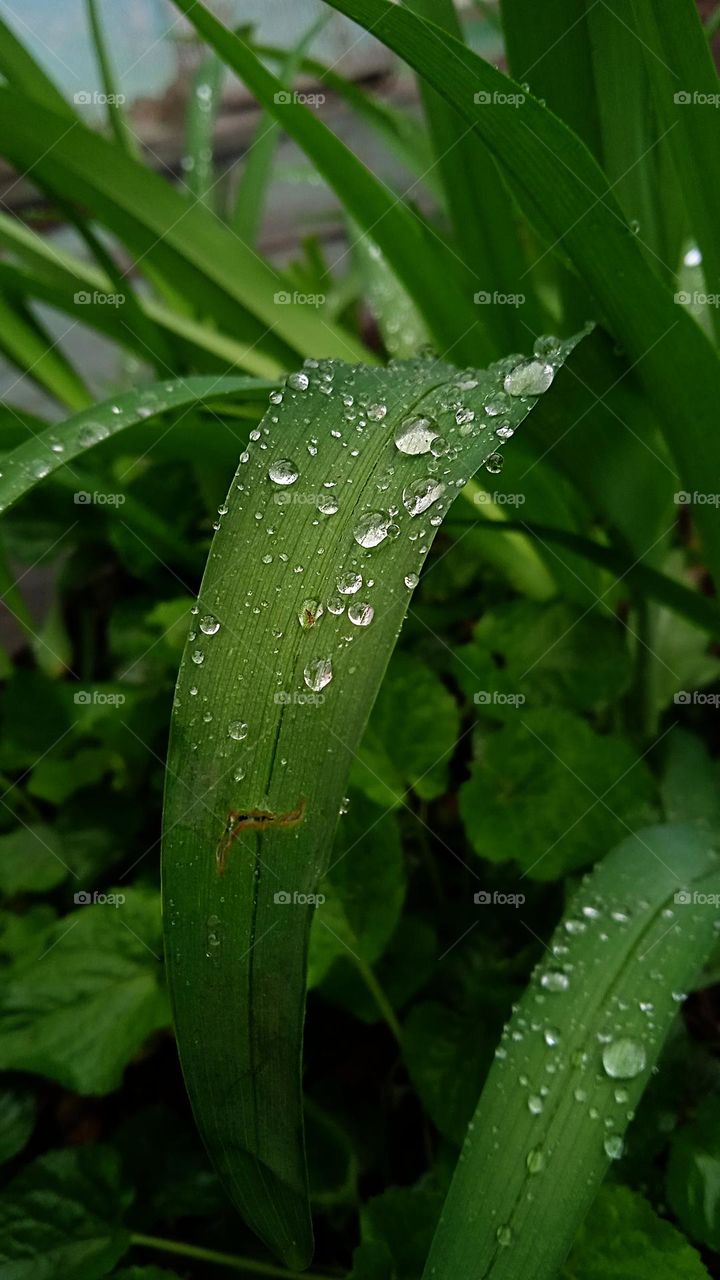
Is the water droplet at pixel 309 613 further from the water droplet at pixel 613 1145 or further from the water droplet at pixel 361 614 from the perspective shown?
the water droplet at pixel 613 1145

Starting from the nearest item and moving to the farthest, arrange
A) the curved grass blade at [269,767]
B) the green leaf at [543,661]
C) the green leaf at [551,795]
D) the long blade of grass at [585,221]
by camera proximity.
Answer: the curved grass blade at [269,767] → the long blade of grass at [585,221] → the green leaf at [551,795] → the green leaf at [543,661]

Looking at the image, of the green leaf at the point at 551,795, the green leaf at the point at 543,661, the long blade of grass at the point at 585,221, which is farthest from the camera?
the green leaf at the point at 543,661

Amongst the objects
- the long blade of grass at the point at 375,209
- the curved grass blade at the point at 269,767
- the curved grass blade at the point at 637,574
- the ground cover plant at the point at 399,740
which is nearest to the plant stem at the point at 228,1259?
the ground cover plant at the point at 399,740

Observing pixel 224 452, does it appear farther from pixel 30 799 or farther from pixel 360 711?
pixel 30 799

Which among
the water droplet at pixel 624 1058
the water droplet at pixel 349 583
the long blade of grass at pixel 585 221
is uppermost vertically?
the long blade of grass at pixel 585 221

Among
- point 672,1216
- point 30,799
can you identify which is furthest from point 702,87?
point 30,799

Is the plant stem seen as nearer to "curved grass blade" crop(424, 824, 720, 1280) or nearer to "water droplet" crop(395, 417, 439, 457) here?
"curved grass blade" crop(424, 824, 720, 1280)

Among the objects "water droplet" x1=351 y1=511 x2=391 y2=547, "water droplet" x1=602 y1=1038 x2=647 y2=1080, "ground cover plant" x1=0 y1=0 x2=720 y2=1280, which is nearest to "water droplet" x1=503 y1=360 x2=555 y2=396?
"ground cover plant" x1=0 y1=0 x2=720 y2=1280
